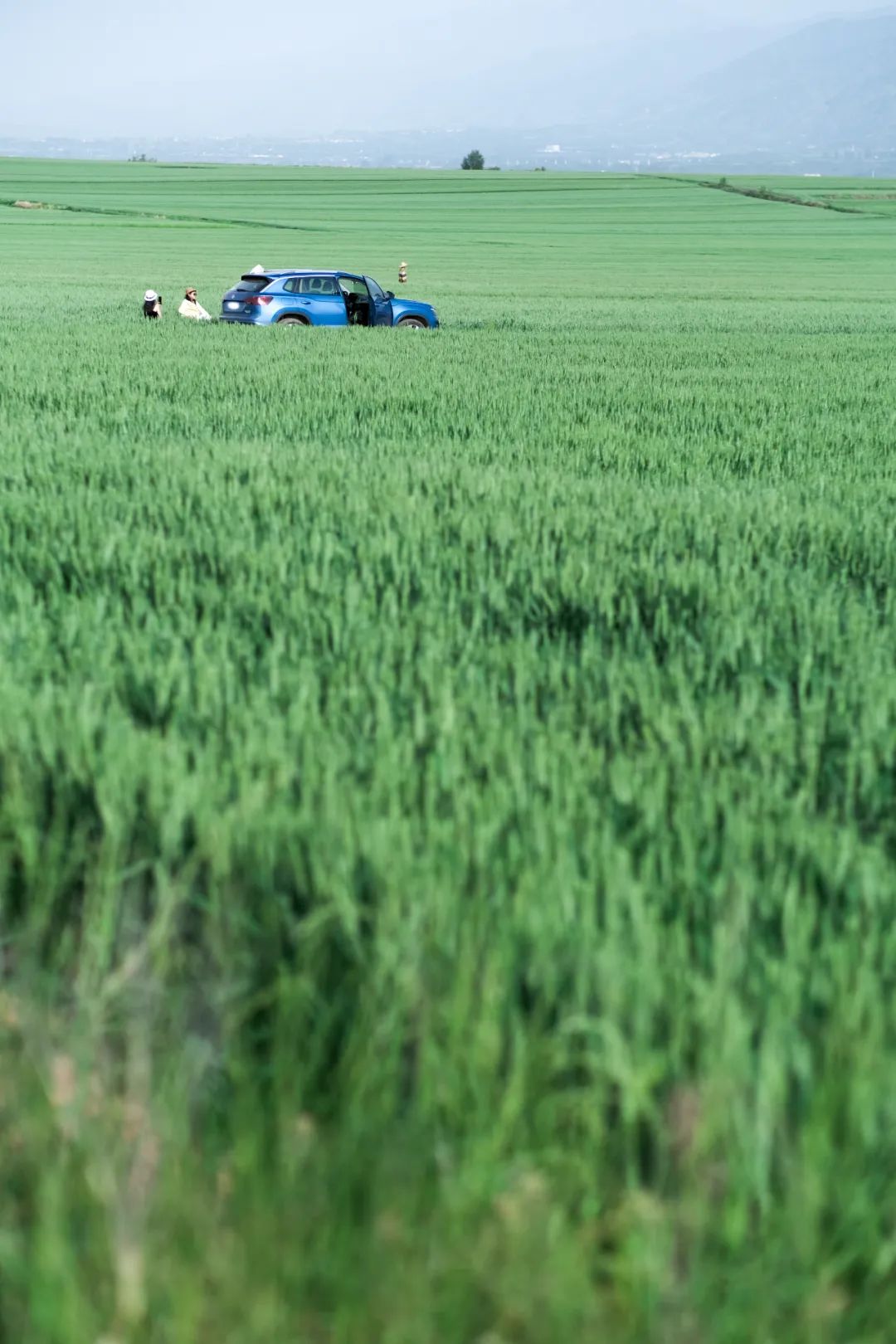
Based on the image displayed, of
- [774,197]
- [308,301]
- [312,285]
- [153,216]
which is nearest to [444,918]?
[308,301]

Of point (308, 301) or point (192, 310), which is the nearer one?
point (308, 301)

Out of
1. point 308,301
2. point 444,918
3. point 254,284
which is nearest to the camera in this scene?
point 444,918

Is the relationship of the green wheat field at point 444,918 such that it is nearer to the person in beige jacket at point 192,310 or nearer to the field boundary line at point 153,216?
the person in beige jacket at point 192,310

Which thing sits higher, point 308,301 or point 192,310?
point 308,301

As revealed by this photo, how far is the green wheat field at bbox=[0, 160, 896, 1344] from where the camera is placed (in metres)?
1.45

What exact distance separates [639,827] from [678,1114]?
88 cm

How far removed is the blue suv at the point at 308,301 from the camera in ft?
73.0

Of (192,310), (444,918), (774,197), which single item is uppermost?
(444,918)

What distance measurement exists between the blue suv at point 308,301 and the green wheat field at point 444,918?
1653 centimetres

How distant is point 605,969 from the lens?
5.93ft

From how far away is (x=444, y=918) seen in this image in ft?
6.51

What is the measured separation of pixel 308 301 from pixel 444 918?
2175 centimetres

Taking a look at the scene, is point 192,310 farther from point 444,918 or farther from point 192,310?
point 444,918

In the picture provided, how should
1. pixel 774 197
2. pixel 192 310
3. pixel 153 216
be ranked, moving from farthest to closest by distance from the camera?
pixel 774 197
pixel 153 216
pixel 192 310
